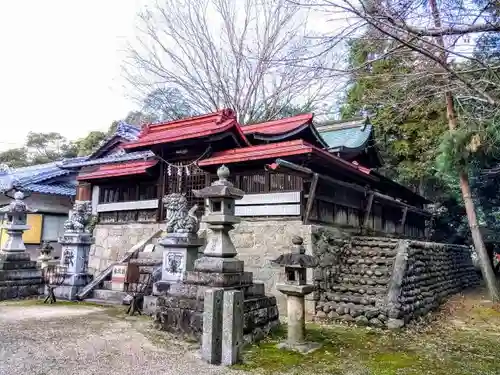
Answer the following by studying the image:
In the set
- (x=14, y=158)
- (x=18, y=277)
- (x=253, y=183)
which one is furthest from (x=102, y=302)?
(x=14, y=158)

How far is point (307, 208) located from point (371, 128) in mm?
7642

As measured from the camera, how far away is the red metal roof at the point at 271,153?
370 inches

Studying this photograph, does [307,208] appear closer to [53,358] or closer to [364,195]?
[364,195]

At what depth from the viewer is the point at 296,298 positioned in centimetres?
609

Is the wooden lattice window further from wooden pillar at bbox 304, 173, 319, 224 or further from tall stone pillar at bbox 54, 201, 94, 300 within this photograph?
tall stone pillar at bbox 54, 201, 94, 300

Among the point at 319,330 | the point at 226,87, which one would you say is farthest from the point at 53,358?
the point at 226,87

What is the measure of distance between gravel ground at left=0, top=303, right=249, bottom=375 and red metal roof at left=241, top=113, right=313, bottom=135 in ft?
22.1

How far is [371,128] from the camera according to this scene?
15.7 metres

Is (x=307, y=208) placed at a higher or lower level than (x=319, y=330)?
higher

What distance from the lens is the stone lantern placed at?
6.02m

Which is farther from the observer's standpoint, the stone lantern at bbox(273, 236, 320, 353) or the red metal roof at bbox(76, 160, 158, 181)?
the red metal roof at bbox(76, 160, 158, 181)

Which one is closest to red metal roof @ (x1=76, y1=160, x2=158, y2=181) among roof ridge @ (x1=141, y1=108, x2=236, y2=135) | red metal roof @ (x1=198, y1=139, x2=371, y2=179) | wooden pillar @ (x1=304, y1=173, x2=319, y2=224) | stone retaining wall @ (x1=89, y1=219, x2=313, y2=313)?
roof ridge @ (x1=141, y1=108, x2=236, y2=135)

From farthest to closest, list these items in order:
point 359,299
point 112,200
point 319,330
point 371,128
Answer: point 371,128, point 112,200, point 359,299, point 319,330

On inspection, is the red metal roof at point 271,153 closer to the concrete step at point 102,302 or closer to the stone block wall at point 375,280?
the stone block wall at point 375,280
